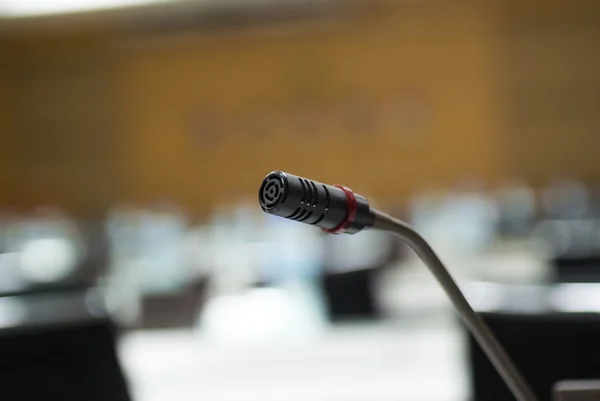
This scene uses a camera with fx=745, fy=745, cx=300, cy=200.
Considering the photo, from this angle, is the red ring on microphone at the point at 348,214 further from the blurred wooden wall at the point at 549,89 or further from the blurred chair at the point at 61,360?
the blurred wooden wall at the point at 549,89

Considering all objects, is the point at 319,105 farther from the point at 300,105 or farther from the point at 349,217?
the point at 349,217

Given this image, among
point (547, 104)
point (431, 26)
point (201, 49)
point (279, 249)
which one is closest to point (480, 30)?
point (431, 26)

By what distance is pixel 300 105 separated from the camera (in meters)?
8.02

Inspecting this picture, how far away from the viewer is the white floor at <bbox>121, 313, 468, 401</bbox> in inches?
63.4

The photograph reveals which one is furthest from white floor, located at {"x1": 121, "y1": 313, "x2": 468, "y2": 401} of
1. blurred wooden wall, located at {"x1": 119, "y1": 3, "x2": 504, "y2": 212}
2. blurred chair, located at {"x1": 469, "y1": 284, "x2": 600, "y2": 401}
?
blurred wooden wall, located at {"x1": 119, "y1": 3, "x2": 504, "y2": 212}

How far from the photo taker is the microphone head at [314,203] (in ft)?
1.90

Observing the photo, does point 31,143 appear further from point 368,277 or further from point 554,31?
point 368,277

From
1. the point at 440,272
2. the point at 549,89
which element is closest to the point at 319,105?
the point at 549,89

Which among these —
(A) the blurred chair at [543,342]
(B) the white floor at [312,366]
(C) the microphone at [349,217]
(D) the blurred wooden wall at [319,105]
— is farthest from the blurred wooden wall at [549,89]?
(C) the microphone at [349,217]

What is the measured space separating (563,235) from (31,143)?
6.60 metres

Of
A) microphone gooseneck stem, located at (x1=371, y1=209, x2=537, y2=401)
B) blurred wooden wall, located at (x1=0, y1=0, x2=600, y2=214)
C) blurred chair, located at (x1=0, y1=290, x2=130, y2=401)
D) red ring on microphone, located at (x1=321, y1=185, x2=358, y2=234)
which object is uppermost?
blurred wooden wall, located at (x1=0, y1=0, x2=600, y2=214)

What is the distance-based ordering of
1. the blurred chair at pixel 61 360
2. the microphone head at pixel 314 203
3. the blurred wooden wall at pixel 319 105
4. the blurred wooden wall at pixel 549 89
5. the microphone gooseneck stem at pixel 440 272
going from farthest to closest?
the blurred wooden wall at pixel 319 105, the blurred wooden wall at pixel 549 89, the blurred chair at pixel 61 360, the microphone gooseneck stem at pixel 440 272, the microphone head at pixel 314 203

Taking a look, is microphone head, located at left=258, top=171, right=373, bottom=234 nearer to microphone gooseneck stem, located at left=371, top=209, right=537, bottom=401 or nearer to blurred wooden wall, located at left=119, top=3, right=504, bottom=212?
Answer: microphone gooseneck stem, located at left=371, top=209, right=537, bottom=401

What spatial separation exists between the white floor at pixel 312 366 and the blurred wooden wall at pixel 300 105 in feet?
18.0
